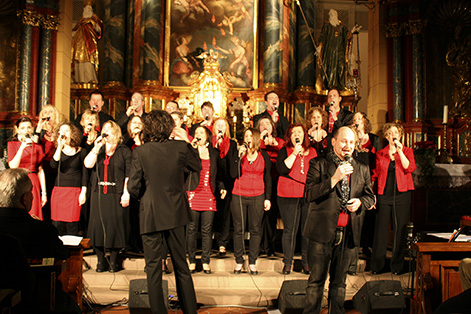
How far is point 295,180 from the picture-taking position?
18.5 feet

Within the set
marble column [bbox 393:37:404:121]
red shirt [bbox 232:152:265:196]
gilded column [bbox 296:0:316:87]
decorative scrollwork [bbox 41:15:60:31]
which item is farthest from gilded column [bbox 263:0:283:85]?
red shirt [bbox 232:152:265:196]

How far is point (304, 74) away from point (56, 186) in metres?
6.78

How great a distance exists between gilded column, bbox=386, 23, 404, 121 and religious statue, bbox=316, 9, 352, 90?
1112mm

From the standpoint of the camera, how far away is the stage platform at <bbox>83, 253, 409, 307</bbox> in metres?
4.97

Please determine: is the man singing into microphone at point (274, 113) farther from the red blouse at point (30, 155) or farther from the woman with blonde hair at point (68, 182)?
the red blouse at point (30, 155)

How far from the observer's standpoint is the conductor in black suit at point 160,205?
3.85 metres

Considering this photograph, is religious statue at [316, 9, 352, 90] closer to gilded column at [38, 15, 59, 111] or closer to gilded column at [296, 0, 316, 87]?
gilded column at [296, 0, 316, 87]

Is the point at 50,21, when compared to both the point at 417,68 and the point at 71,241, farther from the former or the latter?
the point at 417,68

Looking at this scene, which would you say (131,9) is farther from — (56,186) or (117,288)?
(117,288)

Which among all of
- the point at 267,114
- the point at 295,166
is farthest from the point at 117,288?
the point at 267,114

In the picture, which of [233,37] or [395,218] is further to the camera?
[233,37]

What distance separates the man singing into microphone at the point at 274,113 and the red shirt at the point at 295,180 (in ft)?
3.85

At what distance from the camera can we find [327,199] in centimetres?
379

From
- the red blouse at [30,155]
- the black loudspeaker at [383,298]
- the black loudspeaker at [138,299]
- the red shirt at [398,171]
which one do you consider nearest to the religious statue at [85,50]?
the red blouse at [30,155]
